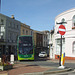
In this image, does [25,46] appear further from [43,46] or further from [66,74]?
[43,46]

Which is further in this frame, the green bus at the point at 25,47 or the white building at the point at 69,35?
the white building at the point at 69,35

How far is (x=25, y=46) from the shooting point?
23.5 meters

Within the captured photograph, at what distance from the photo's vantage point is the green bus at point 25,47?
23.4 metres

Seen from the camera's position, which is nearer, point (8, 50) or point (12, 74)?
point (12, 74)

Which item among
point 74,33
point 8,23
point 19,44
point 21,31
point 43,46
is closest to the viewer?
point 19,44

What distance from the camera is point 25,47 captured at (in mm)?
23594

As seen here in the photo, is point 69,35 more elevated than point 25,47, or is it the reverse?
point 69,35

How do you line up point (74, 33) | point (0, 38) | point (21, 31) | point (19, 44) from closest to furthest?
point (19, 44)
point (74, 33)
point (0, 38)
point (21, 31)

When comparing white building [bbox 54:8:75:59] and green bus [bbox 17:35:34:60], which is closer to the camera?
green bus [bbox 17:35:34:60]

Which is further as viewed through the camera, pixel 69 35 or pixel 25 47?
pixel 69 35

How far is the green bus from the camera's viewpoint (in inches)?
922

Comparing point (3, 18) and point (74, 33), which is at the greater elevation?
point (3, 18)

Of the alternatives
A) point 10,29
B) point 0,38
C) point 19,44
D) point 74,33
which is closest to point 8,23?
point 10,29

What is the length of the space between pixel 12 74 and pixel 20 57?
13289 millimetres
